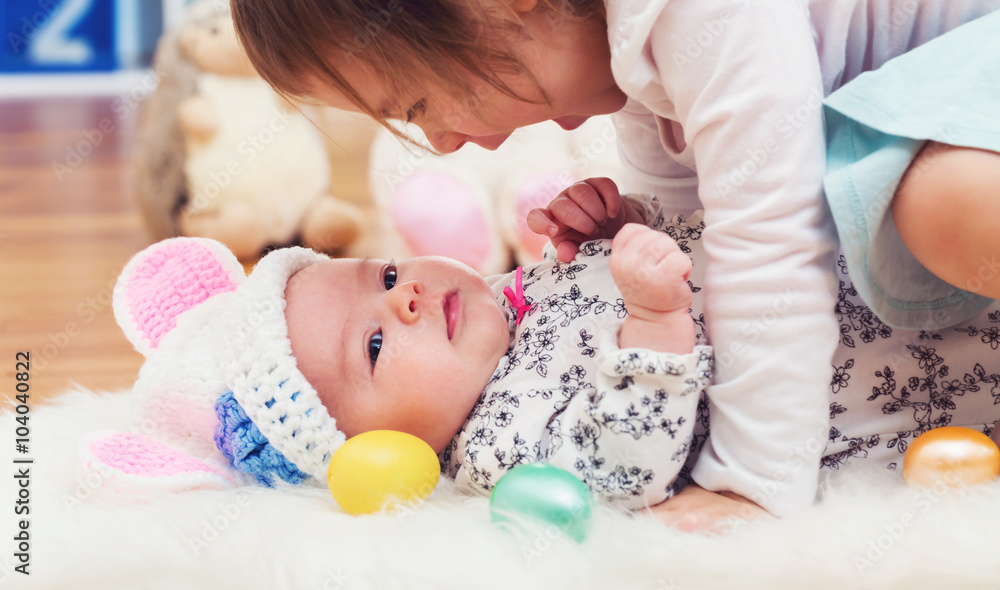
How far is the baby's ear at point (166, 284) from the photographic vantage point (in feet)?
3.51

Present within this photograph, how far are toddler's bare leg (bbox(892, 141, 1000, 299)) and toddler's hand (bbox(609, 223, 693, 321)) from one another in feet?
0.68

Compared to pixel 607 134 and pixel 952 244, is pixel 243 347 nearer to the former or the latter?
pixel 952 244

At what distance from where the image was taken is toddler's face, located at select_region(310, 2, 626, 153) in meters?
0.95

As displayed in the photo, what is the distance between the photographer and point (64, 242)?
212 cm

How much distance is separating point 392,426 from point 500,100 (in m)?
0.37

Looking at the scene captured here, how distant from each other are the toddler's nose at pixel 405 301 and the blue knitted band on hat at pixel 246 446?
0.19m
